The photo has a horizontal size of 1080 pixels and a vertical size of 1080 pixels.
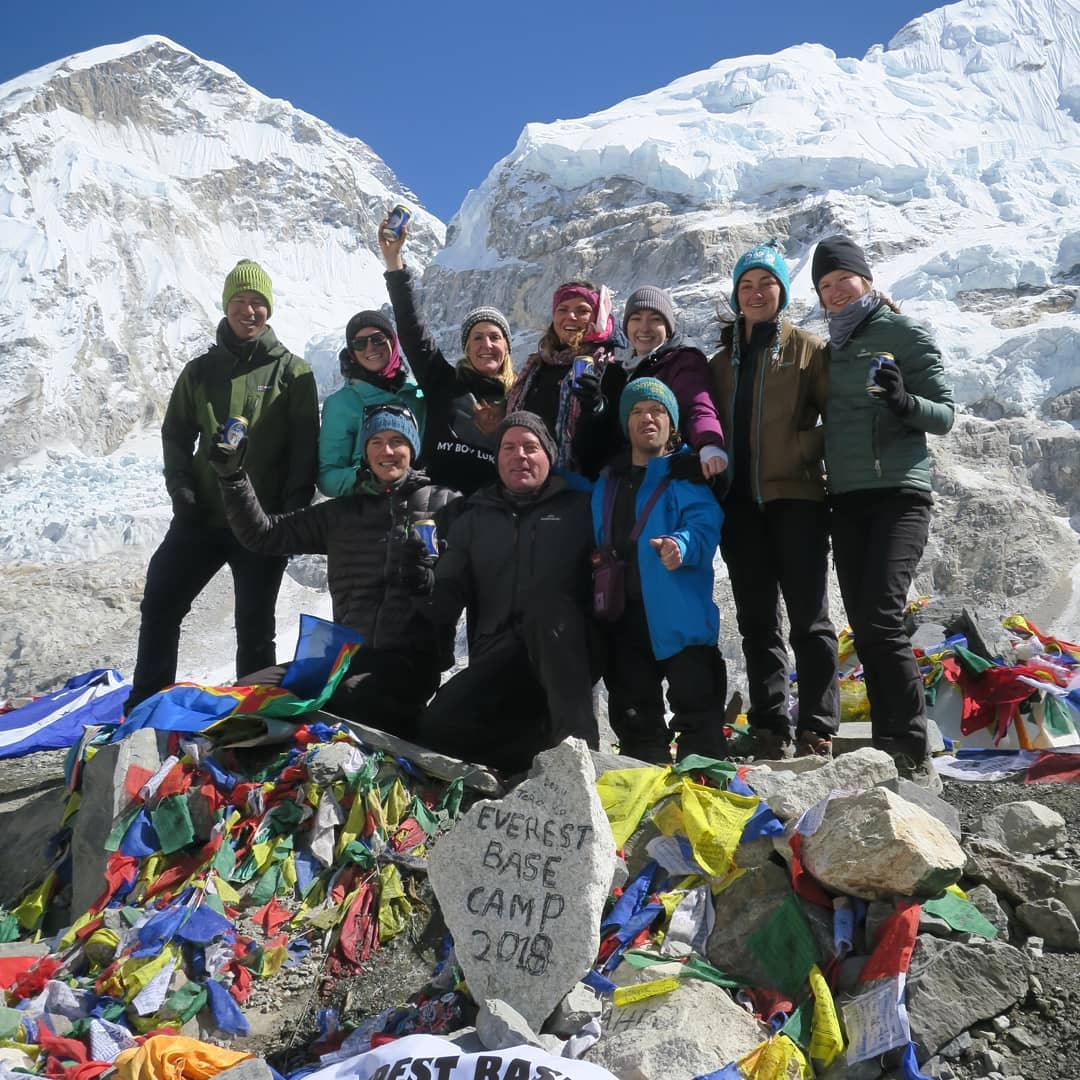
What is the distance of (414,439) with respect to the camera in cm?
453

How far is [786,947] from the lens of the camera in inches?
111

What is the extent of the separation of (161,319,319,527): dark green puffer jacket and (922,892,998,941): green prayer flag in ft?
10.4

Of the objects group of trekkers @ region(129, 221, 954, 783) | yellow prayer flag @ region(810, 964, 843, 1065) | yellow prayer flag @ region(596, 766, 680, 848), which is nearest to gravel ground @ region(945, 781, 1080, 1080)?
yellow prayer flag @ region(810, 964, 843, 1065)

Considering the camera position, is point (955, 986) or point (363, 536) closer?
point (955, 986)

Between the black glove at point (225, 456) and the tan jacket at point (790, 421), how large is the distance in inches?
80.6

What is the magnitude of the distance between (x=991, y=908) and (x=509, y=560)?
6.58ft

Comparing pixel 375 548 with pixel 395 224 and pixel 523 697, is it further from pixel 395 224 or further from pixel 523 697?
pixel 395 224

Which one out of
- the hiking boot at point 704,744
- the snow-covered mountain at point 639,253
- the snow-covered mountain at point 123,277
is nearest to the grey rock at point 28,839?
the hiking boot at point 704,744

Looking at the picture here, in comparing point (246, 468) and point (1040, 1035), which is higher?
point (246, 468)

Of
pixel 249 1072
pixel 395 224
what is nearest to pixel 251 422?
pixel 395 224

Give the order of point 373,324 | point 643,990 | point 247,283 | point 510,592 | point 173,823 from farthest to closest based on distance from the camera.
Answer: point 247,283
point 373,324
point 510,592
point 173,823
point 643,990

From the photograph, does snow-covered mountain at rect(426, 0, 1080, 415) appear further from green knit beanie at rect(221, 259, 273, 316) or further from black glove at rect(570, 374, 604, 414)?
black glove at rect(570, 374, 604, 414)

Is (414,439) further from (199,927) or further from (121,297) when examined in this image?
(121,297)

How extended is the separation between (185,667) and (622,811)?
30.9 m
